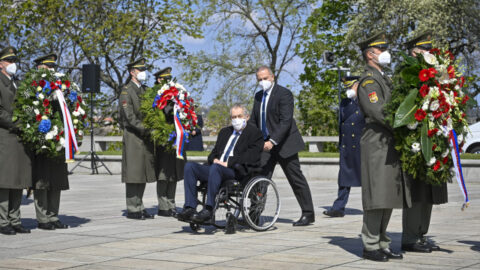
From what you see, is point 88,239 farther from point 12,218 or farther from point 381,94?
point 381,94

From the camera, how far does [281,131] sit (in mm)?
9703

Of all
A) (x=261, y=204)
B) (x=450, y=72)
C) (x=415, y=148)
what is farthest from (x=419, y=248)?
(x=261, y=204)

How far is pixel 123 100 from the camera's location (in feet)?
36.3

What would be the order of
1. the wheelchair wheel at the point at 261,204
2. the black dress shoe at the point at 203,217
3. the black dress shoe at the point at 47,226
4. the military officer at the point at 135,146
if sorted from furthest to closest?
the military officer at the point at 135,146 → the black dress shoe at the point at 47,226 → the wheelchair wheel at the point at 261,204 → the black dress shoe at the point at 203,217

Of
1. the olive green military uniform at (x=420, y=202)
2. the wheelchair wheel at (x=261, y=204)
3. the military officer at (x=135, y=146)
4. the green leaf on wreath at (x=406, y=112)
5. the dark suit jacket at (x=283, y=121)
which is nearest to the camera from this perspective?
the green leaf on wreath at (x=406, y=112)

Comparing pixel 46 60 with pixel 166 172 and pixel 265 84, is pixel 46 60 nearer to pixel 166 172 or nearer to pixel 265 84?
pixel 166 172

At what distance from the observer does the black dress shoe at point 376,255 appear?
7.06m

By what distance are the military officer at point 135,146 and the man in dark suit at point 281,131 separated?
1.87m

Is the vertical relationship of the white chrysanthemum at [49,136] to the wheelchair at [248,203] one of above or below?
above

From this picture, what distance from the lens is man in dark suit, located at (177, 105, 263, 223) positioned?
900cm

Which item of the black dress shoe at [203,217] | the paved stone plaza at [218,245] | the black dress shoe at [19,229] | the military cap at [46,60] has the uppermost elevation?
the military cap at [46,60]

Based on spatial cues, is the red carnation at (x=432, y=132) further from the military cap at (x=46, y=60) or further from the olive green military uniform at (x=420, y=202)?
the military cap at (x=46, y=60)

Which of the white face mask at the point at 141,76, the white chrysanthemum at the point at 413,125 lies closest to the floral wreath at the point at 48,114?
the white face mask at the point at 141,76

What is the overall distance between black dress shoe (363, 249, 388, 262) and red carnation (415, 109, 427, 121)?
1.23m
